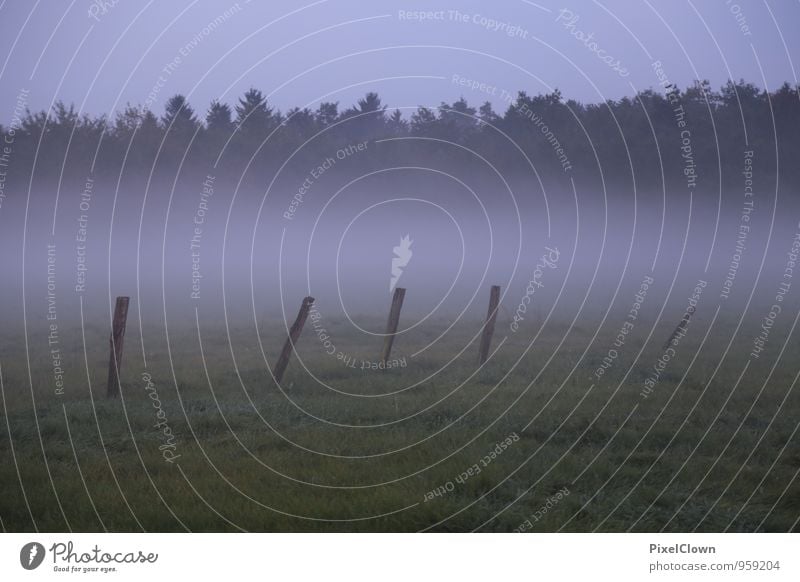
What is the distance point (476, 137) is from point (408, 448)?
3762 cm

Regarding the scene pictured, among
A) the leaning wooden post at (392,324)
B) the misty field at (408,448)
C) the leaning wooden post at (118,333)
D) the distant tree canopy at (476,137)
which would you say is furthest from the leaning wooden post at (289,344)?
the distant tree canopy at (476,137)

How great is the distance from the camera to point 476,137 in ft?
151

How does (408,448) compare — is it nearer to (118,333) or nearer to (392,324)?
(118,333)
